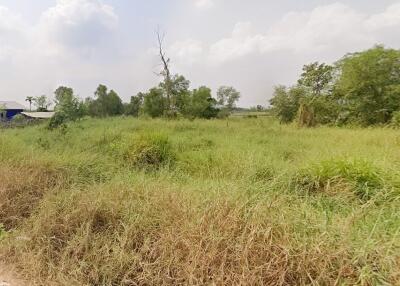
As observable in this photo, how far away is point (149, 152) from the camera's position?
6.05m

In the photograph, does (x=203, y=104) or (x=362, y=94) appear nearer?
(x=362, y=94)

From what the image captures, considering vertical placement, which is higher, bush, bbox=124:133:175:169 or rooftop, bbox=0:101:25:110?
rooftop, bbox=0:101:25:110

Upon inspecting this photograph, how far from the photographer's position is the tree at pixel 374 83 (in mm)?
16781

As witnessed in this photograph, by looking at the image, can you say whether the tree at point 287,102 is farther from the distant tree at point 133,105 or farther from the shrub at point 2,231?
the shrub at point 2,231

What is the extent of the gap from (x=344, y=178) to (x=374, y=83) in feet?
54.9

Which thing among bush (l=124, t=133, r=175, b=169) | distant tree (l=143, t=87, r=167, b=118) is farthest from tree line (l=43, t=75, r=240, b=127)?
bush (l=124, t=133, r=175, b=169)

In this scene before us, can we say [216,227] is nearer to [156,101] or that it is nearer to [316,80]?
[316,80]

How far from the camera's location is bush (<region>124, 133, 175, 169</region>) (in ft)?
19.3

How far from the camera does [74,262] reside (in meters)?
2.69

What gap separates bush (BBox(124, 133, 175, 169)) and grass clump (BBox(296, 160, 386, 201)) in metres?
2.94

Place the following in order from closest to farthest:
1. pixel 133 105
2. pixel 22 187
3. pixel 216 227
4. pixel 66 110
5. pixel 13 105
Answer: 1. pixel 216 227
2. pixel 22 187
3. pixel 66 110
4. pixel 133 105
5. pixel 13 105

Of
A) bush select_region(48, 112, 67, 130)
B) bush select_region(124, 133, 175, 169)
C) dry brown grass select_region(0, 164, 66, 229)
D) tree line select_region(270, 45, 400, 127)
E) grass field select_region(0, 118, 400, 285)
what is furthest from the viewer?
tree line select_region(270, 45, 400, 127)

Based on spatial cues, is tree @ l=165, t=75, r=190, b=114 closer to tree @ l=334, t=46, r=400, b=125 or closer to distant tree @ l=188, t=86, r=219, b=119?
distant tree @ l=188, t=86, r=219, b=119

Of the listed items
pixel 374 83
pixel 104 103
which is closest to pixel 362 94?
pixel 374 83
